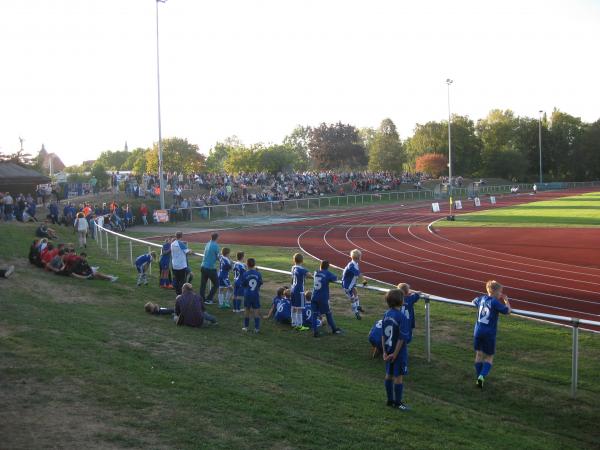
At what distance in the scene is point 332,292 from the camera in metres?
16.1

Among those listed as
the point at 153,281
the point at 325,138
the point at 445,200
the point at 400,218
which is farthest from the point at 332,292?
the point at 325,138

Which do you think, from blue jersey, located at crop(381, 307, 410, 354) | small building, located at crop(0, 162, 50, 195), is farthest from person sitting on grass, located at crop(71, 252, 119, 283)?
small building, located at crop(0, 162, 50, 195)

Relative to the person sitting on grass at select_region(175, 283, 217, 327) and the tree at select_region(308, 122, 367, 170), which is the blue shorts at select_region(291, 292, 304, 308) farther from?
the tree at select_region(308, 122, 367, 170)

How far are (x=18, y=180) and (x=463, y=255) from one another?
2555cm

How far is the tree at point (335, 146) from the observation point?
97812 millimetres

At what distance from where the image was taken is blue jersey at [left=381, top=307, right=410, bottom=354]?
7.91 m

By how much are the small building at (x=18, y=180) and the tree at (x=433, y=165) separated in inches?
2706

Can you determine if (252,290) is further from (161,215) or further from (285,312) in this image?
(161,215)

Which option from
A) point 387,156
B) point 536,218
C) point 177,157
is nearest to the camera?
point 536,218

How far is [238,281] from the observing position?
13.2 metres

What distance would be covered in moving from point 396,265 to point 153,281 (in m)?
8.91

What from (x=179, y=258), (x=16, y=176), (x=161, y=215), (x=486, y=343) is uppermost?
(x=16, y=176)

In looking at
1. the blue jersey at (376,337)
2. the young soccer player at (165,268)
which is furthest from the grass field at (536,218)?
the blue jersey at (376,337)

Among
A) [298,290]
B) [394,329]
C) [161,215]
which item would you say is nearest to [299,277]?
[298,290]
